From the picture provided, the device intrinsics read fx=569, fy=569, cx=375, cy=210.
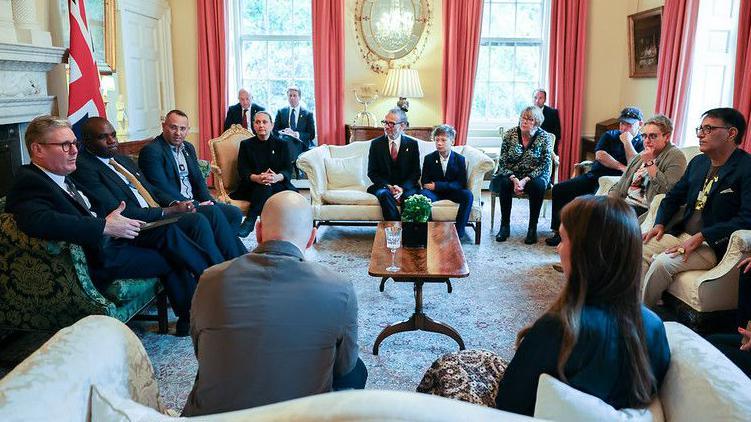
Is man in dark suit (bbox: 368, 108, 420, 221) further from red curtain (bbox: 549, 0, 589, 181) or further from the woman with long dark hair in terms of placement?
the woman with long dark hair

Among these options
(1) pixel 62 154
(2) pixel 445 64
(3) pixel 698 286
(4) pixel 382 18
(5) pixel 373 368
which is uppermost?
(4) pixel 382 18

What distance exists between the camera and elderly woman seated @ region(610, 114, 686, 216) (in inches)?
150

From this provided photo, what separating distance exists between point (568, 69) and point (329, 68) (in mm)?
2943

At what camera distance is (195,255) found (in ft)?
10.4

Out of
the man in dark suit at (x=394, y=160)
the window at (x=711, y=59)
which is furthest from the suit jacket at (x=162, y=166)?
the window at (x=711, y=59)

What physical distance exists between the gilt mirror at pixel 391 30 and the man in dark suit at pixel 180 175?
358 centimetres

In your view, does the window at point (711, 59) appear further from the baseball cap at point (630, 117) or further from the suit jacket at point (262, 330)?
the suit jacket at point (262, 330)

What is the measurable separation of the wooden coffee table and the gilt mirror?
429cm

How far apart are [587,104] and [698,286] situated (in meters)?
4.77

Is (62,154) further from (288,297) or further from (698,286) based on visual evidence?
(698,286)

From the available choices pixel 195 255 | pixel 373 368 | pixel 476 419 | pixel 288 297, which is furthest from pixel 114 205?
pixel 476 419

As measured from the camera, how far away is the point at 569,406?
3.86 feet

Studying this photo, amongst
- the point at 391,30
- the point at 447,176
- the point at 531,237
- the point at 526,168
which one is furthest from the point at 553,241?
the point at 391,30

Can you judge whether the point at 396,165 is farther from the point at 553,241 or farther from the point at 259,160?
the point at 553,241
